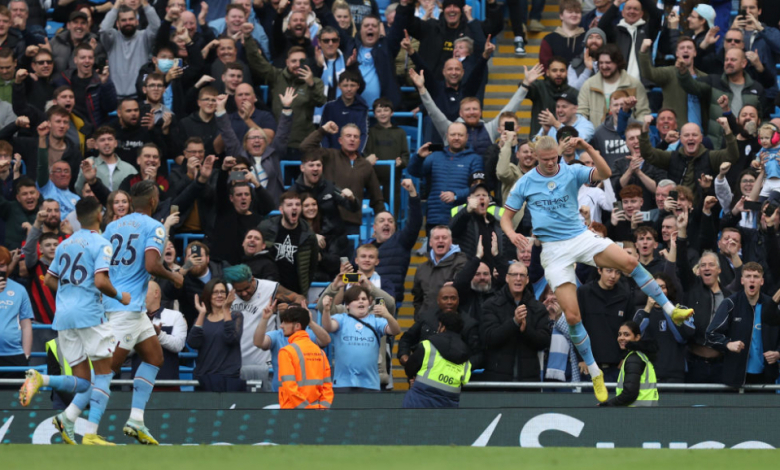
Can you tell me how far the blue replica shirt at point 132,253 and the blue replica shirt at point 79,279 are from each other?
245 millimetres

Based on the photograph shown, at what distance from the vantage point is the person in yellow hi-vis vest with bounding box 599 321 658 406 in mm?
11492

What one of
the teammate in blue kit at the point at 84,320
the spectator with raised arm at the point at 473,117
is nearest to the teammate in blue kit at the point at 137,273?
the teammate in blue kit at the point at 84,320

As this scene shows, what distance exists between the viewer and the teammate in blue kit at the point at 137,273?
1104 centimetres

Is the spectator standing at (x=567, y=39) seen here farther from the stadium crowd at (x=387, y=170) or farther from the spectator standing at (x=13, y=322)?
the spectator standing at (x=13, y=322)

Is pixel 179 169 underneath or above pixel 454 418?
above

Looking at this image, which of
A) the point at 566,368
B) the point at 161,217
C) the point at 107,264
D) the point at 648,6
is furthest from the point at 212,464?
the point at 648,6

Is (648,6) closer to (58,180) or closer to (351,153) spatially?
(351,153)

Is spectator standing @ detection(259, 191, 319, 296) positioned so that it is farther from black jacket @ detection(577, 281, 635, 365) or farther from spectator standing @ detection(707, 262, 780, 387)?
spectator standing @ detection(707, 262, 780, 387)

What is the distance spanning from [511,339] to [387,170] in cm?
389

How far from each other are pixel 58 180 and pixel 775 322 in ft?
28.9

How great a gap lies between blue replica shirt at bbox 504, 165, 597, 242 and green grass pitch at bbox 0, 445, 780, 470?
2.42 meters

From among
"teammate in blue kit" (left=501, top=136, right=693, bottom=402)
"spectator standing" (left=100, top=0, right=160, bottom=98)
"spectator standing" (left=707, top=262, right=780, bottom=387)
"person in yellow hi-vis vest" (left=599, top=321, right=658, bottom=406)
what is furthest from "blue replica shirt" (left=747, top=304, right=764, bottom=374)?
"spectator standing" (left=100, top=0, right=160, bottom=98)

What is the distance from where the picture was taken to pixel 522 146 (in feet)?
49.8

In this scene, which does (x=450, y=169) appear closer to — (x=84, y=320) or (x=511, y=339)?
(x=511, y=339)
